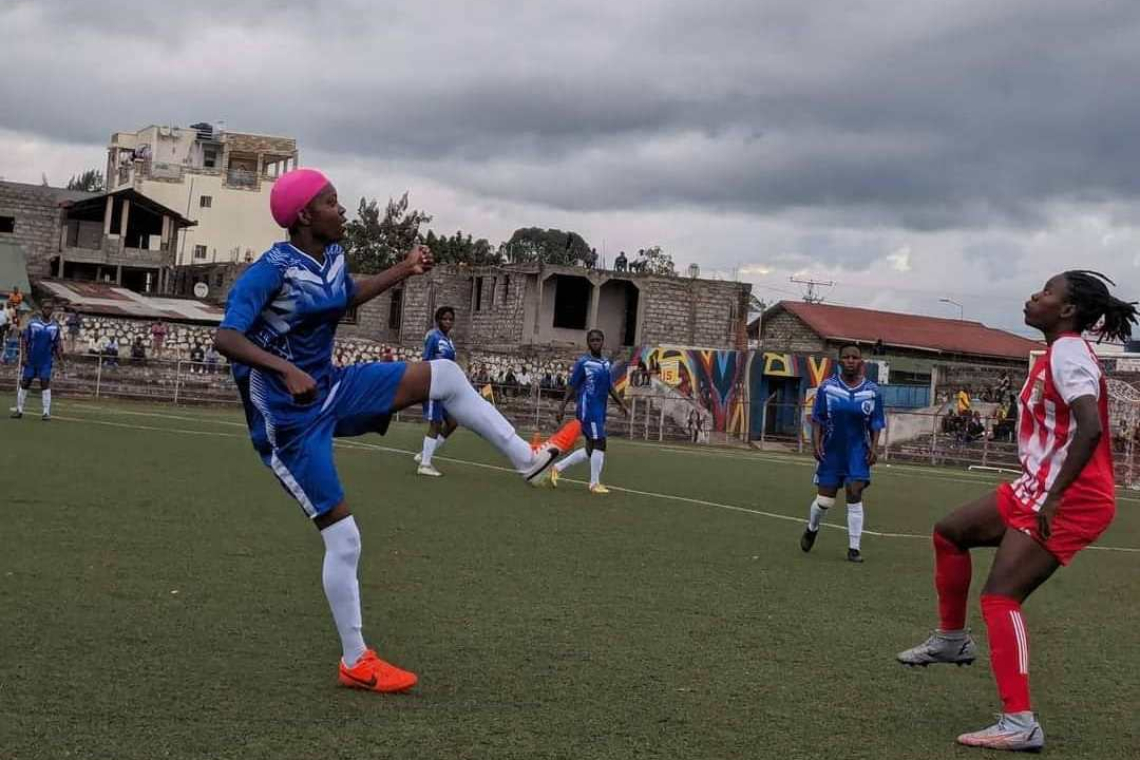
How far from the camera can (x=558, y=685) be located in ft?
21.3

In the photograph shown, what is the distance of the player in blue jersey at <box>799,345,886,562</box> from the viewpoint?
13188 millimetres

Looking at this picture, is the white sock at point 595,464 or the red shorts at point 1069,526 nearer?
the red shorts at point 1069,526

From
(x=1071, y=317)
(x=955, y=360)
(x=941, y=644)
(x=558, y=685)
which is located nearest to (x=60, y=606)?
(x=558, y=685)

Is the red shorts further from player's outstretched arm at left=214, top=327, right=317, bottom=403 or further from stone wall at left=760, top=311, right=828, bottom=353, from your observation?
stone wall at left=760, top=311, right=828, bottom=353

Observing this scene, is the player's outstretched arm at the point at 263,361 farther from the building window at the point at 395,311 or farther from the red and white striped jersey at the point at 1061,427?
the building window at the point at 395,311

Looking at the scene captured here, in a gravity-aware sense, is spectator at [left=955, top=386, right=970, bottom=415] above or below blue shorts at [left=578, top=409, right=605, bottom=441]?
above

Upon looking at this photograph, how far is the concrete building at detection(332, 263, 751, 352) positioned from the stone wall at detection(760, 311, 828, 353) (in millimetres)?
3569

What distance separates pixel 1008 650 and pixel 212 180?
97.4 m

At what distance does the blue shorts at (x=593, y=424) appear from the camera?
19406 mm

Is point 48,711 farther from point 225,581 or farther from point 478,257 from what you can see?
point 478,257

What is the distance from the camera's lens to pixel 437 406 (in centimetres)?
1992

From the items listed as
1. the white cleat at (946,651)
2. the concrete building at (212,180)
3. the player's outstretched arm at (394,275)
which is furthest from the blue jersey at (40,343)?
the concrete building at (212,180)

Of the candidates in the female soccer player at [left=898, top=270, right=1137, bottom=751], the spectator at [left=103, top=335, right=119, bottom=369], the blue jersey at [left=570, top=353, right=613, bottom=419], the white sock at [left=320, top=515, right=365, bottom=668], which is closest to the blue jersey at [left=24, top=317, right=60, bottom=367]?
the blue jersey at [left=570, top=353, right=613, bottom=419]

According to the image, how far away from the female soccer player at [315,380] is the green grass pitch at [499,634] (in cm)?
47
